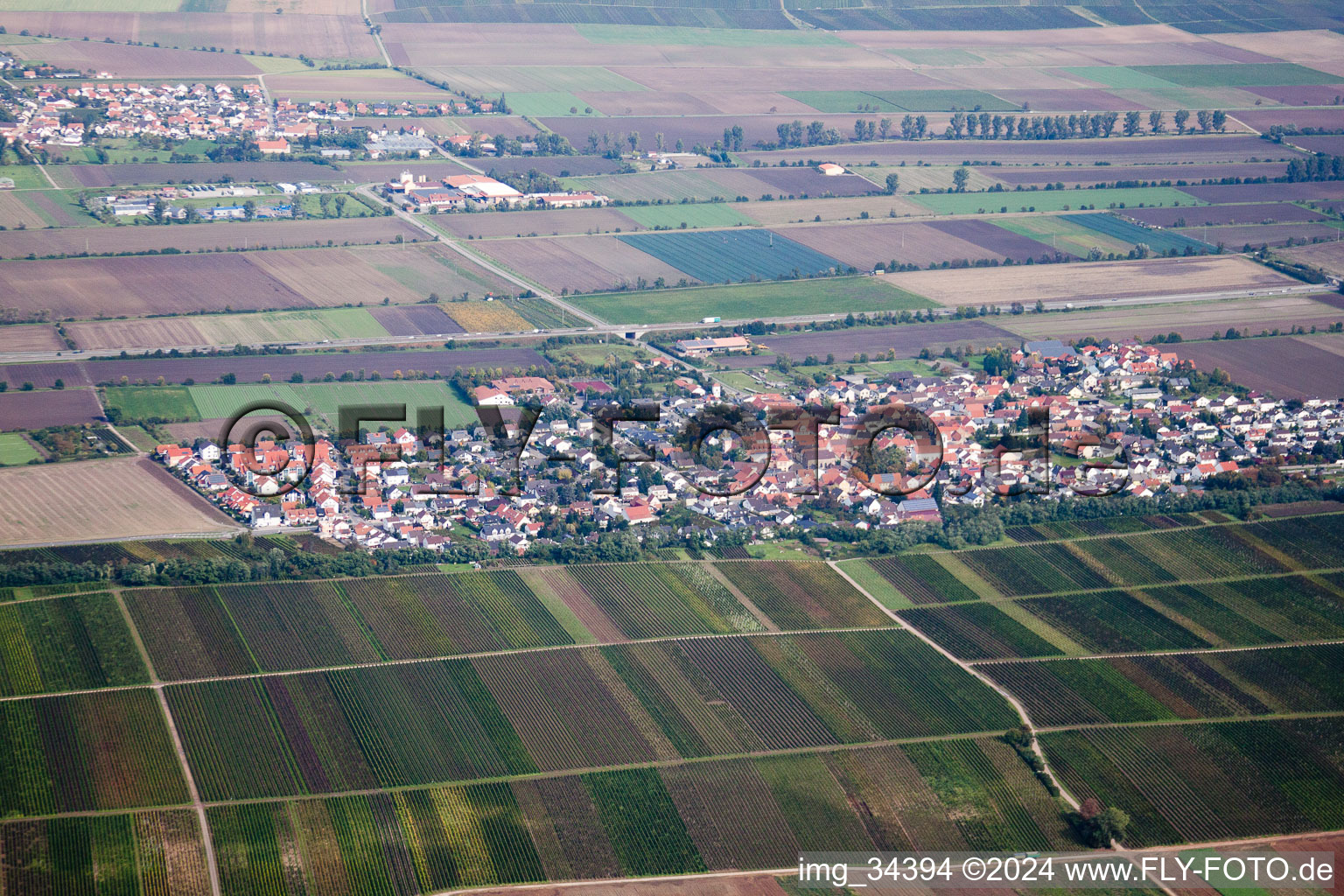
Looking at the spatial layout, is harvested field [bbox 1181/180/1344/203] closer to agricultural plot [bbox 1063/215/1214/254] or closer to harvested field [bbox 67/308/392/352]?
agricultural plot [bbox 1063/215/1214/254]

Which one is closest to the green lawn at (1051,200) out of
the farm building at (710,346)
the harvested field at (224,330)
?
the farm building at (710,346)

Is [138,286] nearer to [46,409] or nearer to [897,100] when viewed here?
[46,409]

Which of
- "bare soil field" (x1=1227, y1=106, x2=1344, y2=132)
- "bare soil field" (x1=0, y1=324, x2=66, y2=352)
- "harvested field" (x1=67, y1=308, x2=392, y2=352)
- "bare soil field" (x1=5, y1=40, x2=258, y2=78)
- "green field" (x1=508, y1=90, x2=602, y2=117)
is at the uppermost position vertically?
"bare soil field" (x1=1227, y1=106, x2=1344, y2=132)

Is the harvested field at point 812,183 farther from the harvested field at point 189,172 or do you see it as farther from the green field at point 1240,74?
the green field at point 1240,74

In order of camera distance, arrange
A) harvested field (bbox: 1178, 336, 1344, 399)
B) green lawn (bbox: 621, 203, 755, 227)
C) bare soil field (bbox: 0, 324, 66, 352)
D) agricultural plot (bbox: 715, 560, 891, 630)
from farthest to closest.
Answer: green lawn (bbox: 621, 203, 755, 227)
bare soil field (bbox: 0, 324, 66, 352)
harvested field (bbox: 1178, 336, 1344, 399)
agricultural plot (bbox: 715, 560, 891, 630)

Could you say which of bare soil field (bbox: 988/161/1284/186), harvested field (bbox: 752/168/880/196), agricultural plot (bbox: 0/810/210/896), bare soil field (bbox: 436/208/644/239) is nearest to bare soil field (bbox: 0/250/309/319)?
bare soil field (bbox: 436/208/644/239)
